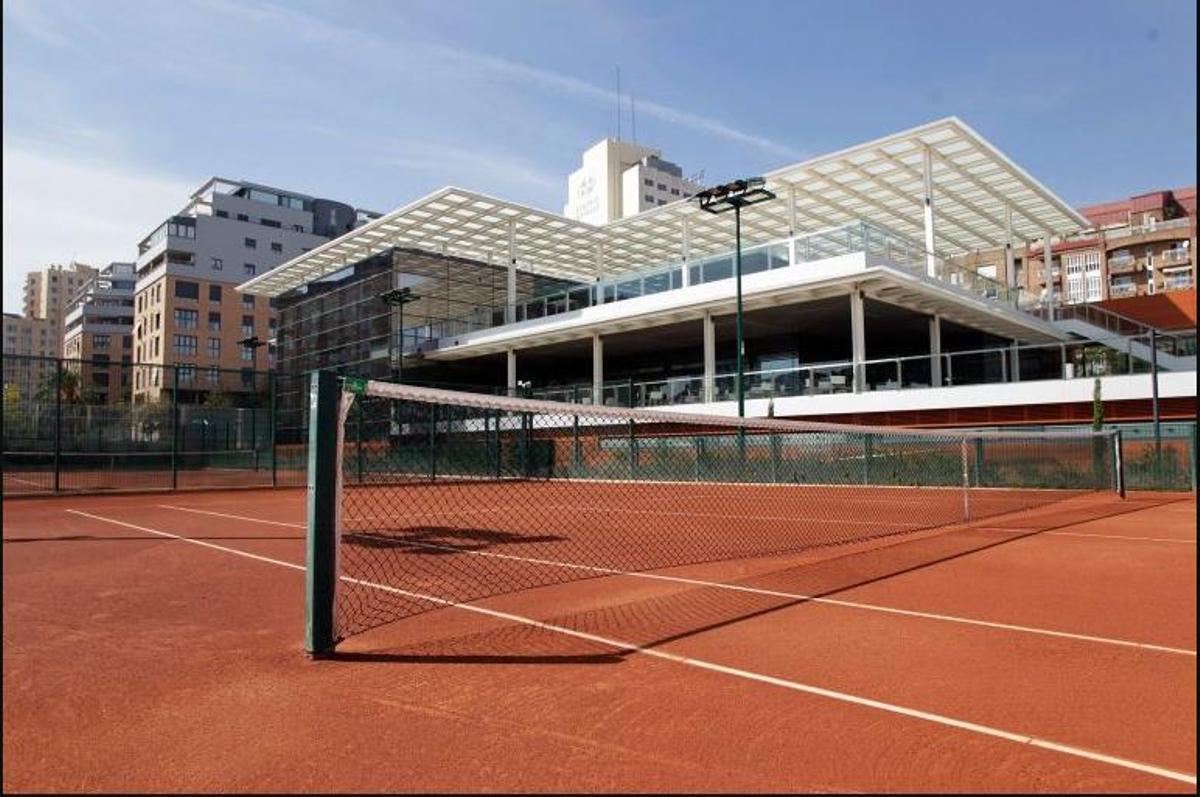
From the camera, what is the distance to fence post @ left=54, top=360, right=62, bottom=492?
66.3 feet

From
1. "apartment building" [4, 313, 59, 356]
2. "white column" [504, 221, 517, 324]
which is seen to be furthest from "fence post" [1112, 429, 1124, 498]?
"apartment building" [4, 313, 59, 356]

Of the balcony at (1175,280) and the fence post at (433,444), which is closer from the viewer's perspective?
the fence post at (433,444)

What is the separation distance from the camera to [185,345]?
85062 millimetres

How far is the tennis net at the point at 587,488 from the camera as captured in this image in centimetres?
674

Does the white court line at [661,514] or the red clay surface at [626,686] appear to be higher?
the red clay surface at [626,686]

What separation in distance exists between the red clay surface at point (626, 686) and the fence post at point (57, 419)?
1415 centimetres

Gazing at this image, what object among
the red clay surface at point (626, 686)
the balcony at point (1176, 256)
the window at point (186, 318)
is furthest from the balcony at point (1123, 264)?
the window at point (186, 318)

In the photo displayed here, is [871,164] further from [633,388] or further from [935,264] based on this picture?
[633,388]

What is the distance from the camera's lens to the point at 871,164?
32.8 m

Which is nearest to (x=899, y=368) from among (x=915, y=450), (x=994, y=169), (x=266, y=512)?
(x=915, y=450)

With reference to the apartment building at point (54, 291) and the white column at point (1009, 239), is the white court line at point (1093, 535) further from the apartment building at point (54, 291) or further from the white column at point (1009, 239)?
the apartment building at point (54, 291)

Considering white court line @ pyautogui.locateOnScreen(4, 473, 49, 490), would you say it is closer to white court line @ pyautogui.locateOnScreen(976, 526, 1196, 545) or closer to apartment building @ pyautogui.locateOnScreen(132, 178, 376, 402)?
white court line @ pyautogui.locateOnScreen(976, 526, 1196, 545)

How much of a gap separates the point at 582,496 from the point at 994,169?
936 inches

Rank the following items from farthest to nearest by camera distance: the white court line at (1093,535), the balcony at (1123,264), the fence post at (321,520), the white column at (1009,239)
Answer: the balcony at (1123,264) < the white column at (1009,239) < the white court line at (1093,535) < the fence post at (321,520)
